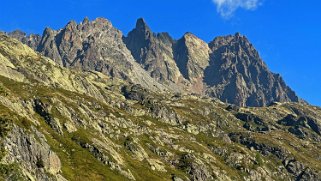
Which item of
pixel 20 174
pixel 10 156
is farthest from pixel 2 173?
pixel 10 156

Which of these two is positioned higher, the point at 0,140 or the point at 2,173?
the point at 0,140

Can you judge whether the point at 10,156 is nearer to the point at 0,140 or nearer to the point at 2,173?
the point at 0,140

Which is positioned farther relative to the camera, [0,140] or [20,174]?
[0,140]

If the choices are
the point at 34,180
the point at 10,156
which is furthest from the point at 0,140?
the point at 34,180

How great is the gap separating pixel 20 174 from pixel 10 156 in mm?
20122

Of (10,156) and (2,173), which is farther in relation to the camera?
(10,156)

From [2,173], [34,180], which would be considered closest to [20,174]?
[2,173]

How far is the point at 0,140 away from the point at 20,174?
25303mm

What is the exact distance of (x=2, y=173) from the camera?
17688 centimetres

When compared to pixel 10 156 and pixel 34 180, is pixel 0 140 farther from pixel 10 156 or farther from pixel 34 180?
pixel 34 180

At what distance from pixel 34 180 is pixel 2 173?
940 inches

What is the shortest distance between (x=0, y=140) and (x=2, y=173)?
25.5 metres

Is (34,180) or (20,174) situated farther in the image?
(34,180)

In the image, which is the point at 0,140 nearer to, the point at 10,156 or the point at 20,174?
the point at 10,156
